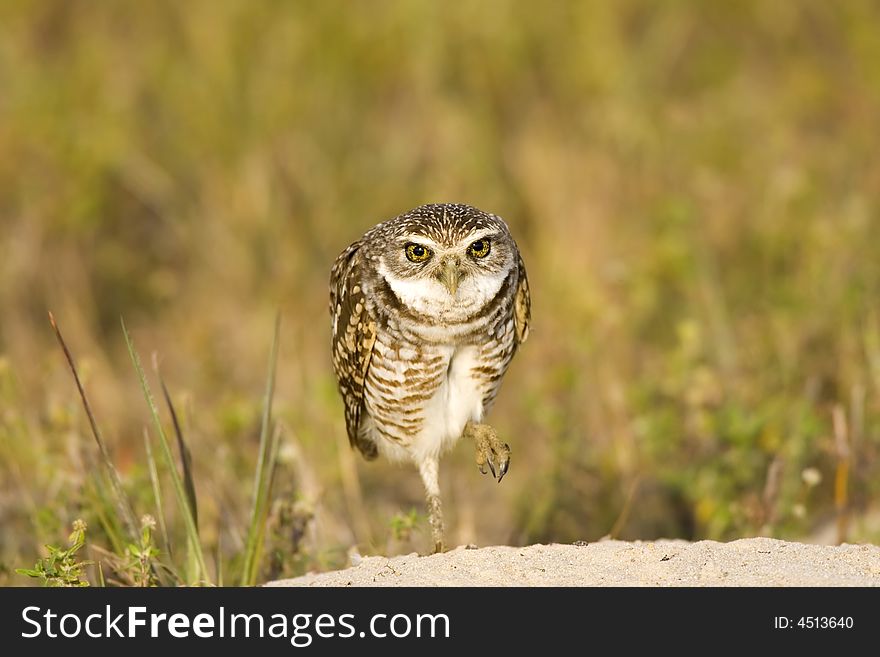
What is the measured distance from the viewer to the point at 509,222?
7570 mm

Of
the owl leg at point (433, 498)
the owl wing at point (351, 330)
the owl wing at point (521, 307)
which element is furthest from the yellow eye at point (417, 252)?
the owl leg at point (433, 498)

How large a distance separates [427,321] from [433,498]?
2.64 feet

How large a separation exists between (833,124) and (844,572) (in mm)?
5357

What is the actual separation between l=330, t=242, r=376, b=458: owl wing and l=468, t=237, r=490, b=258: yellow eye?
45 centimetres

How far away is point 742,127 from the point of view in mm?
7574

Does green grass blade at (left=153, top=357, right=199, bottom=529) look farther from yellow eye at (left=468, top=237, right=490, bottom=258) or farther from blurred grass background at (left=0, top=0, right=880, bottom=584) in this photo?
yellow eye at (left=468, top=237, right=490, bottom=258)

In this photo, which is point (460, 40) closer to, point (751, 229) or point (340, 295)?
point (751, 229)

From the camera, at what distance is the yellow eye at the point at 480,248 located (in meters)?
3.85

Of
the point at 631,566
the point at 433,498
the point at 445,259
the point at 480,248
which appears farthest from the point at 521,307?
the point at 631,566

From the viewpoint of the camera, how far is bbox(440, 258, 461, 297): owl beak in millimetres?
3781

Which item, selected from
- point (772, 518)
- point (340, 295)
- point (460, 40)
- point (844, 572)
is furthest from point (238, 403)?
point (460, 40)

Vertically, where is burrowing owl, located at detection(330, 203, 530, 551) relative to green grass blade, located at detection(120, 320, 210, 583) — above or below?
above

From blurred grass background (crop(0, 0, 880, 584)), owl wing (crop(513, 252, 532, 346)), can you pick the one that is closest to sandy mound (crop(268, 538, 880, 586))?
owl wing (crop(513, 252, 532, 346))

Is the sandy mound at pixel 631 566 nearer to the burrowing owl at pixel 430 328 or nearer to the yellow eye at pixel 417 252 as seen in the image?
the burrowing owl at pixel 430 328
